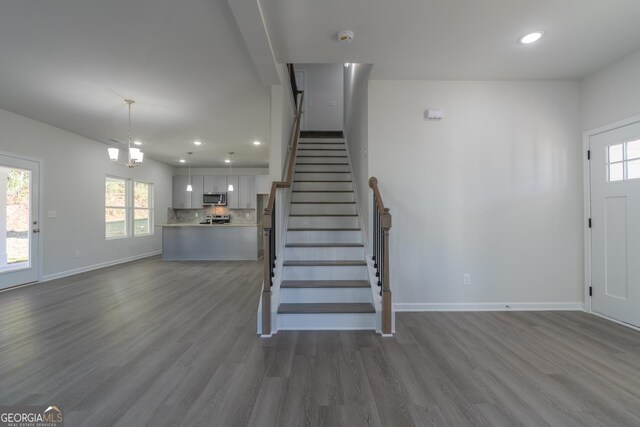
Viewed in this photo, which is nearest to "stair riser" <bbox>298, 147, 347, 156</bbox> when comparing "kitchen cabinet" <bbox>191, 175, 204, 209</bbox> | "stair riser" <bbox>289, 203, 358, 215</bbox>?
"stair riser" <bbox>289, 203, 358, 215</bbox>

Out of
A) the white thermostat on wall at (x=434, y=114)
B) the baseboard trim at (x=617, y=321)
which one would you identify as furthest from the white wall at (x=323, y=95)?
the baseboard trim at (x=617, y=321)

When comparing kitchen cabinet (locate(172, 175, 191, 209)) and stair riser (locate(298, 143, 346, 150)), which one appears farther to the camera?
kitchen cabinet (locate(172, 175, 191, 209))

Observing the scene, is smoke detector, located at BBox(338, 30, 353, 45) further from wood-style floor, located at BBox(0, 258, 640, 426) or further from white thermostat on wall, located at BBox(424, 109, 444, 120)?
wood-style floor, located at BBox(0, 258, 640, 426)

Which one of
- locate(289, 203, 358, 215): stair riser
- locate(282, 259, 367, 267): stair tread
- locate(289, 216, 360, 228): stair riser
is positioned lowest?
locate(282, 259, 367, 267): stair tread

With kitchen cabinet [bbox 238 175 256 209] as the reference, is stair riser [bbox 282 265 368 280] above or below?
below

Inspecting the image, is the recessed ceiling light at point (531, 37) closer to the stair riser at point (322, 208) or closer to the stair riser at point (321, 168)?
the stair riser at point (322, 208)

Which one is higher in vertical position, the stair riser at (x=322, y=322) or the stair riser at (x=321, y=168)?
the stair riser at (x=321, y=168)

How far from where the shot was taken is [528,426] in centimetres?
152

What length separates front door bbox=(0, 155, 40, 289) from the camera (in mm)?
4238

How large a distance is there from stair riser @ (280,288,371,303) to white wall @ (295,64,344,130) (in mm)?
5686

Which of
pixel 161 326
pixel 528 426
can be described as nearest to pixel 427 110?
pixel 528 426

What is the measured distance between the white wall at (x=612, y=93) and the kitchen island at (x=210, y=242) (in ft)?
20.5

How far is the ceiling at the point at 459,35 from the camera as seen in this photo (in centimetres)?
216

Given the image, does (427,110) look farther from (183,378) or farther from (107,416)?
(107,416)
